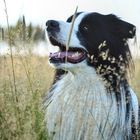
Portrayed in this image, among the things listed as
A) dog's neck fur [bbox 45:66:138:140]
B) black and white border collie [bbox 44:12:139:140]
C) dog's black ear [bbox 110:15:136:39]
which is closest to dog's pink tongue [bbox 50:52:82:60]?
black and white border collie [bbox 44:12:139:140]

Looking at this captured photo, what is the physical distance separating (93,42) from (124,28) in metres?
0.26

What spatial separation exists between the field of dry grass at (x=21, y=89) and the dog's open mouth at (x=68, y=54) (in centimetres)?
12

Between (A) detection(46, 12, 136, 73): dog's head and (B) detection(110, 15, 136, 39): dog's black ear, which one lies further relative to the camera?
(B) detection(110, 15, 136, 39): dog's black ear

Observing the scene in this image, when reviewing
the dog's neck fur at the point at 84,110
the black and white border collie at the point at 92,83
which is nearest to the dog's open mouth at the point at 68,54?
the black and white border collie at the point at 92,83

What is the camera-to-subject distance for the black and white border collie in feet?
20.4

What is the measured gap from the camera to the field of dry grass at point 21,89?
6148 mm

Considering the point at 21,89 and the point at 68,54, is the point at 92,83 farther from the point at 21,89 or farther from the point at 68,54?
the point at 21,89

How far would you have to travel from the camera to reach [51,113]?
6379 millimetres

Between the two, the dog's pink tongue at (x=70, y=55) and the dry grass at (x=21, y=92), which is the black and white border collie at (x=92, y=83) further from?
the dry grass at (x=21, y=92)

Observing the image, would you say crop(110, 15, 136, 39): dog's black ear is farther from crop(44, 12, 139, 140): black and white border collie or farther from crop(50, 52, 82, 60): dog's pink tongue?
crop(50, 52, 82, 60): dog's pink tongue

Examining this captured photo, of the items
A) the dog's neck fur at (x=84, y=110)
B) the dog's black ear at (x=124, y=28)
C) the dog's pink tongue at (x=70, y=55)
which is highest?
the dog's black ear at (x=124, y=28)

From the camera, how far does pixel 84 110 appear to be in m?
6.34

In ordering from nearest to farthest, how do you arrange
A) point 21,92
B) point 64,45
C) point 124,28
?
point 64,45 → point 124,28 → point 21,92

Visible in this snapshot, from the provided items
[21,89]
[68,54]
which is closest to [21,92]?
[21,89]
